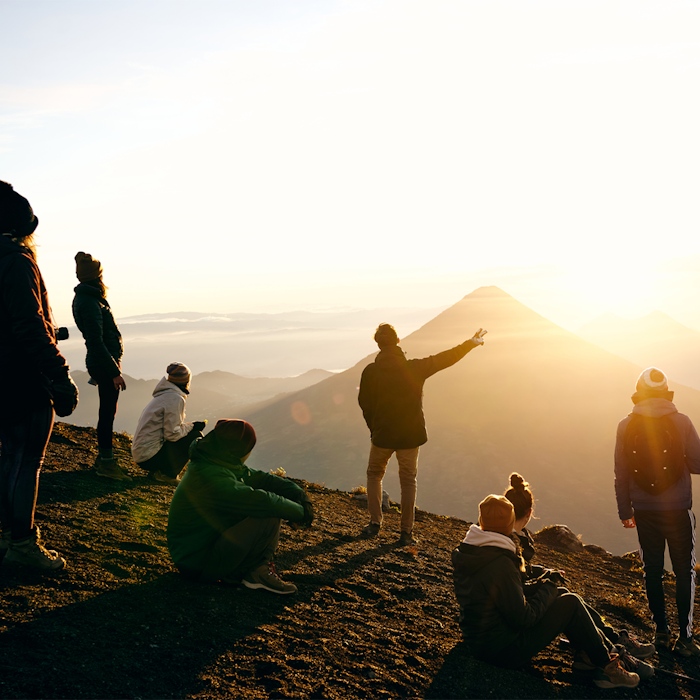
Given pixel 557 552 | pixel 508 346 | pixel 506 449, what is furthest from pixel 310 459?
pixel 557 552

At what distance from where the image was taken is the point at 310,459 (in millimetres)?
114875

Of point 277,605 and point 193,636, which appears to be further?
point 277,605

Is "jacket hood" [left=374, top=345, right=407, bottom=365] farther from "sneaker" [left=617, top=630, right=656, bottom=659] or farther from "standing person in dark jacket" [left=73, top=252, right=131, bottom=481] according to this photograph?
"sneaker" [left=617, top=630, right=656, bottom=659]

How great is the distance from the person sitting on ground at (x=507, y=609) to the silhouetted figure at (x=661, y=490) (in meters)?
1.64

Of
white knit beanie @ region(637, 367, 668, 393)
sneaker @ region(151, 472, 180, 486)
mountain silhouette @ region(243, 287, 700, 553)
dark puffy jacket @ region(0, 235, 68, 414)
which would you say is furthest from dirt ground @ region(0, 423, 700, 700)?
mountain silhouette @ region(243, 287, 700, 553)

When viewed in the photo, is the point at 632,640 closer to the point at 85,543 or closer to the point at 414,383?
the point at 414,383

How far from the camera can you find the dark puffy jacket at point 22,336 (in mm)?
4191

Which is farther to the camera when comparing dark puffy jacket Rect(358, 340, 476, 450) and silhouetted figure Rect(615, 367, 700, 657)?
dark puffy jacket Rect(358, 340, 476, 450)

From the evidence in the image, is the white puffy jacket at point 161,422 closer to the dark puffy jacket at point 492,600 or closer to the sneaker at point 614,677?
the dark puffy jacket at point 492,600

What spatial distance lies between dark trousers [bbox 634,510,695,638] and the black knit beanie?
22.2 feet

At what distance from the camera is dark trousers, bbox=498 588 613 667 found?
427 centimetres

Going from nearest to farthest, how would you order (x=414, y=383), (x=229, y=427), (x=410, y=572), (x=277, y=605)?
(x=229, y=427) → (x=277, y=605) → (x=410, y=572) → (x=414, y=383)

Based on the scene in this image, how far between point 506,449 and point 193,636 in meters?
107

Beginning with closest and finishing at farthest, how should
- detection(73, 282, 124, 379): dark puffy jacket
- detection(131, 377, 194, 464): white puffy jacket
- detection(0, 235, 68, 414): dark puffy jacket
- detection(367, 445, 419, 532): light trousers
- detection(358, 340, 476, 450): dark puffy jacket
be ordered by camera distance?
detection(0, 235, 68, 414): dark puffy jacket < detection(73, 282, 124, 379): dark puffy jacket < detection(131, 377, 194, 464): white puffy jacket < detection(358, 340, 476, 450): dark puffy jacket < detection(367, 445, 419, 532): light trousers
